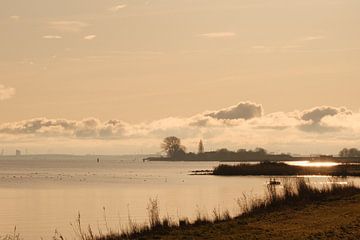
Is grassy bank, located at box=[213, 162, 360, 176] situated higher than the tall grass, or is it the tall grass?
grassy bank, located at box=[213, 162, 360, 176]

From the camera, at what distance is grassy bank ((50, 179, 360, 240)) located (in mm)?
23008

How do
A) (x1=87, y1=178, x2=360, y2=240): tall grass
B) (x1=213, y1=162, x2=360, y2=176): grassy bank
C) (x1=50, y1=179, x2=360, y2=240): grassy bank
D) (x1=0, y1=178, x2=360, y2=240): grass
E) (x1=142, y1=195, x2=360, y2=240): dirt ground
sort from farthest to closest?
(x1=213, y1=162, x2=360, y2=176): grassy bank → (x1=87, y1=178, x2=360, y2=240): tall grass → (x1=0, y1=178, x2=360, y2=240): grass → (x1=50, y1=179, x2=360, y2=240): grassy bank → (x1=142, y1=195, x2=360, y2=240): dirt ground

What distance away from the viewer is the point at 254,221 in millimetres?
26500

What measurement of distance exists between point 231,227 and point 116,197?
4340cm

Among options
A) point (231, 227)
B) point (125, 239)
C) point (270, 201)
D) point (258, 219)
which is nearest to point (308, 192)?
point (270, 201)

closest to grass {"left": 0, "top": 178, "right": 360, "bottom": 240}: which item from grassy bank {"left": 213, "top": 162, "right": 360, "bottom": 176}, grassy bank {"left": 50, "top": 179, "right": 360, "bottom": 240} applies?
grassy bank {"left": 50, "top": 179, "right": 360, "bottom": 240}

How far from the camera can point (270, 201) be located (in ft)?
109

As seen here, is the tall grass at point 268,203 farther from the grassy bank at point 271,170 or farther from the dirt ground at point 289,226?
the grassy bank at point 271,170

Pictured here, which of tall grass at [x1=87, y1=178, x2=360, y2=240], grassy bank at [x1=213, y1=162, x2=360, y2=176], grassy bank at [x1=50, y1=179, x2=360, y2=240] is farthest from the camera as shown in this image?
grassy bank at [x1=213, y1=162, x2=360, y2=176]

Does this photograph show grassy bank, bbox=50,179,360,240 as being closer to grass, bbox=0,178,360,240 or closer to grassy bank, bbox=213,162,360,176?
grass, bbox=0,178,360,240

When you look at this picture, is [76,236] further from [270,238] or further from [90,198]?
[90,198]

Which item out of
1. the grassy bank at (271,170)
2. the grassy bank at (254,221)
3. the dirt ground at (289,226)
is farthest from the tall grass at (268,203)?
the grassy bank at (271,170)

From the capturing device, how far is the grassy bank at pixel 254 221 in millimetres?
23008

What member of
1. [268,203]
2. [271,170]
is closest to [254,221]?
[268,203]
